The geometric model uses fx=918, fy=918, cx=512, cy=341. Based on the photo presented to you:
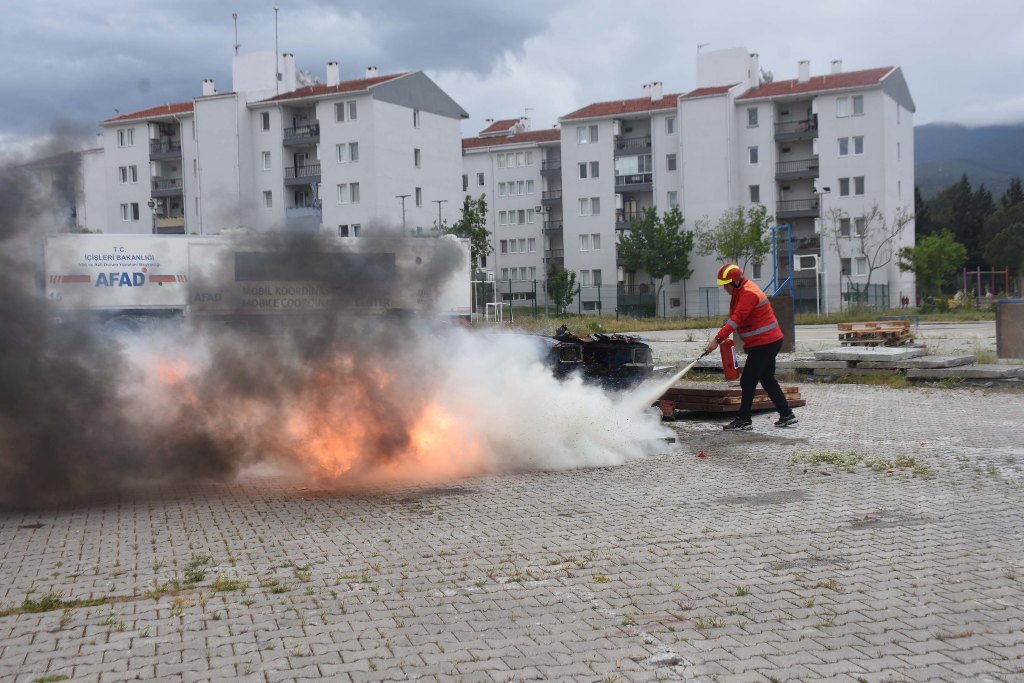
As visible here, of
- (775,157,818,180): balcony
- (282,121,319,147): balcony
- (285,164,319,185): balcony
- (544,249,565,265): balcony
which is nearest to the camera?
(285,164,319,185): balcony

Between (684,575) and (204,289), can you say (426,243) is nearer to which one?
(204,289)

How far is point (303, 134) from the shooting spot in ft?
185

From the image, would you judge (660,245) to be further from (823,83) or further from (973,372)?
(973,372)

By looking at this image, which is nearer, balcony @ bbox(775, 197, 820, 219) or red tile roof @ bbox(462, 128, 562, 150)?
balcony @ bbox(775, 197, 820, 219)

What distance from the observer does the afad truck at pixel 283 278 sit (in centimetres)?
847

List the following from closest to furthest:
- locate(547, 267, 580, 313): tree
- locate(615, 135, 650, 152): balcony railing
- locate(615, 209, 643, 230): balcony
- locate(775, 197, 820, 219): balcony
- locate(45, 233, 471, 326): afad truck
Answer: locate(45, 233, 471, 326): afad truck → locate(547, 267, 580, 313): tree → locate(775, 197, 820, 219): balcony → locate(615, 135, 650, 152): balcony railing → locate(615, 209, 643, 230): balcony

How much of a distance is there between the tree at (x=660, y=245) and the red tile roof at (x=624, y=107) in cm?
801

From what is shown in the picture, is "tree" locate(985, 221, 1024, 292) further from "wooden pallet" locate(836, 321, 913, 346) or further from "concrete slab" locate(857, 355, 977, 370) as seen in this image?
"concrete slab" locate(857, 355, 977, 370)

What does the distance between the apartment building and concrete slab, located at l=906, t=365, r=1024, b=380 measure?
61.2 meters

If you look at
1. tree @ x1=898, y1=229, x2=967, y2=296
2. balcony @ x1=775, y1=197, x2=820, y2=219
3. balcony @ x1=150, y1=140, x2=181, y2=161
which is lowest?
tree @ x1=898, y1=229, x2=967, y2=296

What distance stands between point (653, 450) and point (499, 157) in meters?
71.6

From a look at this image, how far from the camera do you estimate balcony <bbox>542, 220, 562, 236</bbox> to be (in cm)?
7881

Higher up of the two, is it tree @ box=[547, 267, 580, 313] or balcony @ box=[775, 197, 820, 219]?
balcony @ box=[775, 197, 820, 219]


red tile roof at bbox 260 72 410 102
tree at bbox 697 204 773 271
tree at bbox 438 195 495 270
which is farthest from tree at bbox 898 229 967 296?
red tile roof at bbox 260 72 410 102
